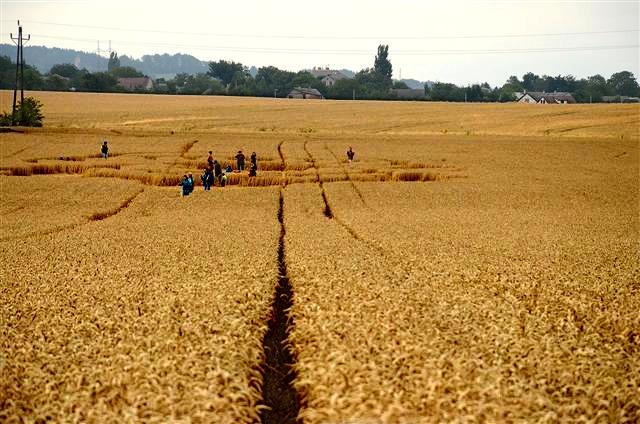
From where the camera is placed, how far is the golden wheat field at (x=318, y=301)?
7.90 meters

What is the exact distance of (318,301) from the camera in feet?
40.1

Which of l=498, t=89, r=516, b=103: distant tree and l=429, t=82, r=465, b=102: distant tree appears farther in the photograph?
l=498, t=89, r=516, b=103: distant tree

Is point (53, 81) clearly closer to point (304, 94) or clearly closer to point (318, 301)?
point (304, 94)

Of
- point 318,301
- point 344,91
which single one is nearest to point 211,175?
point 318,301

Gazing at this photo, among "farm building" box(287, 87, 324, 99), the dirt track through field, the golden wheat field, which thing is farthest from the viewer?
"farm building" box(287, 87, 324, 99)

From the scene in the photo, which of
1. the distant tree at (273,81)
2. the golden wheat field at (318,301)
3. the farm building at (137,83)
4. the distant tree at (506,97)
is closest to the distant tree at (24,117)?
the golden wheat field at (318,301)

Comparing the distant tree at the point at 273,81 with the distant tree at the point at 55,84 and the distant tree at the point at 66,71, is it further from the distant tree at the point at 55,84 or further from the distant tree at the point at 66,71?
the distant tree at the point at 66,71

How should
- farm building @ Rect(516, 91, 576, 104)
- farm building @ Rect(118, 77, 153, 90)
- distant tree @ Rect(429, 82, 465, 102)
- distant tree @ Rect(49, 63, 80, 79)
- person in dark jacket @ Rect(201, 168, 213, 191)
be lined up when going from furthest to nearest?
farm building @ Rect(118, 77, 153, 90) → distant tree @ Rect(49, 63, 80, 79) → farm building @ Rect(516, 91, 576, 104) → distant tree @ Rect(429, 82, 465, 102) → person in dark jacket @ Rect(201, 168, 213, 191)

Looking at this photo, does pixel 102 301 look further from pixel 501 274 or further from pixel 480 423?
pixel 501 274

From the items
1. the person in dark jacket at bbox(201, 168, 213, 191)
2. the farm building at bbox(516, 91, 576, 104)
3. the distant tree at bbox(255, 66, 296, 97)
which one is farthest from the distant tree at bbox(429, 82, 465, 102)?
the person in dark jacket at bbox(201, 168, 213, 191)

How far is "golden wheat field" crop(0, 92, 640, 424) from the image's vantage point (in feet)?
25.9

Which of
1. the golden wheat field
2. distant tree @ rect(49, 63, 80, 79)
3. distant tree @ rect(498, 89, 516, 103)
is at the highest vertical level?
distant tree @ rect(49, 63, 80, 79)

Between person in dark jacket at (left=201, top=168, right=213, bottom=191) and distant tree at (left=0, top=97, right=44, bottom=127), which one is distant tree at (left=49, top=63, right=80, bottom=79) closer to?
distant tree at (left=0, top=97, right=44, bottom=127)

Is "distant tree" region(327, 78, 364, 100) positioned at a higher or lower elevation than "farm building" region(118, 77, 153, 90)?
lower
